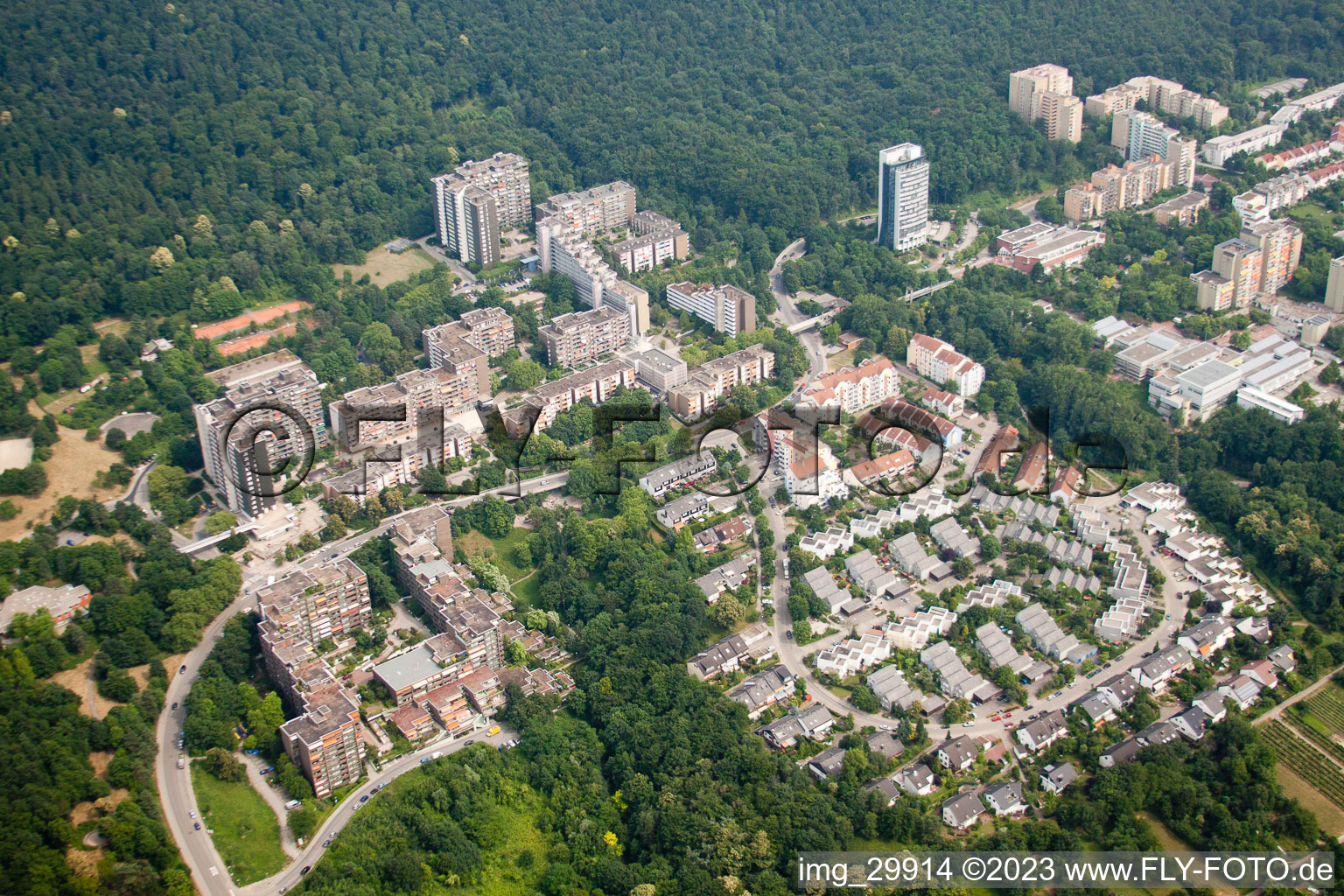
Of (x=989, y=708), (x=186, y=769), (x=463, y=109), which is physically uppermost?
(x=463, y=109)

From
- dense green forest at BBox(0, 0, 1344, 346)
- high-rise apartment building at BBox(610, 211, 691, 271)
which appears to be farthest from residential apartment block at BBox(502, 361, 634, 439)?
dense green forest at BBox(0, 0, 1344, 346)

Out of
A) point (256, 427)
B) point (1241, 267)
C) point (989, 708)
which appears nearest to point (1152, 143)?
point (1241, 267)

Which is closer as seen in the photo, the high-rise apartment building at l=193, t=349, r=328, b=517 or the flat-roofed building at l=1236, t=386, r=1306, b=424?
the high-rise apartment building at l=193, t=349, r=328, b=517

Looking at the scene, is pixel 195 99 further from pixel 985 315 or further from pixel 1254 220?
pixel 1254 220

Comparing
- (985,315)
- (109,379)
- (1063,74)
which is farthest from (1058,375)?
(109,379)

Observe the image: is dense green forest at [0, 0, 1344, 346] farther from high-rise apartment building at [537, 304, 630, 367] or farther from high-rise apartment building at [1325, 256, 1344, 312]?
high-rise apartment building at [1325, 256, 1344, 312]

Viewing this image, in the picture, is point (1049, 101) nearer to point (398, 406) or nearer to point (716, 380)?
point (716, 380)
